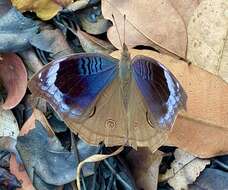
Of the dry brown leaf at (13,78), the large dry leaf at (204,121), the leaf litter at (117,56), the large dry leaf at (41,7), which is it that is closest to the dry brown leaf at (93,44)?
the leaf litter at (117,56)

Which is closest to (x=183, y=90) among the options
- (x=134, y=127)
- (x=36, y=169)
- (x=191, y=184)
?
(x=134, y=127)

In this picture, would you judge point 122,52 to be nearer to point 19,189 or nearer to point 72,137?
point 72,137

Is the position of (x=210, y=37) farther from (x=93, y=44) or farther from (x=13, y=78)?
(x=13, y=78)

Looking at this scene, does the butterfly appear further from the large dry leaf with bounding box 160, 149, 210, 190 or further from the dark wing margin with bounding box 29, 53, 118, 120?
the large dry leaf with bounding box 160, 149, 210, 190

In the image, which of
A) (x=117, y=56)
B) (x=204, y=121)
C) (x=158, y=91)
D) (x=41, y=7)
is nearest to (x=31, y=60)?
(x=41, y=7)

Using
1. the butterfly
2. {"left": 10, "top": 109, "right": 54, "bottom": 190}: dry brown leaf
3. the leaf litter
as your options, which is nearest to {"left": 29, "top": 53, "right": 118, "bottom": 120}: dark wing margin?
the butterfly

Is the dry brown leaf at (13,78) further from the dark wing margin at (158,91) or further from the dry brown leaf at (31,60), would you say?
the dark wing margin at (158,91)
